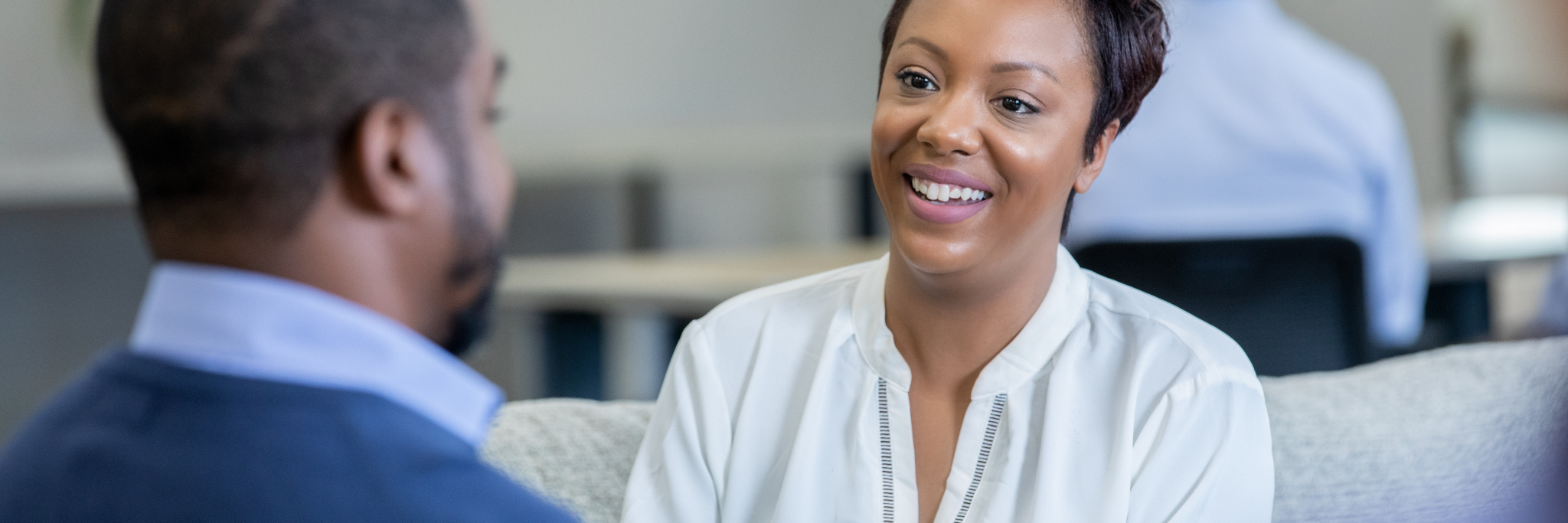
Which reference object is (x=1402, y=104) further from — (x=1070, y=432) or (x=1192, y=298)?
(x=1070, y=432)

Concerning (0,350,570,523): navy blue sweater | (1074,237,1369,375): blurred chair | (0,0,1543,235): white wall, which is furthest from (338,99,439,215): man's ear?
(0,0,1543,235): white wall

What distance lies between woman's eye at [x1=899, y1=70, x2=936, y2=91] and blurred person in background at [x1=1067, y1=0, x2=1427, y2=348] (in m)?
1.15

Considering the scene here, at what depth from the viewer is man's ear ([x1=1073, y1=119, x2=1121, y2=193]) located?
1.23 m

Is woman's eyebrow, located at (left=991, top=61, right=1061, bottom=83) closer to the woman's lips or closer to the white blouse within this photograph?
the woman's lips

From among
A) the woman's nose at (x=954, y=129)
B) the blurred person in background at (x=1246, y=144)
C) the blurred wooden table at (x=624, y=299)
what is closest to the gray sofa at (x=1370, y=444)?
the woman's nose at (x=954, y=129)

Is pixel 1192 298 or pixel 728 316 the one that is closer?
pixel 728 316

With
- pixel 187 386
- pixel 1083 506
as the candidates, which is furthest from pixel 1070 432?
pixel 187 386

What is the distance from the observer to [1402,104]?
4371mm

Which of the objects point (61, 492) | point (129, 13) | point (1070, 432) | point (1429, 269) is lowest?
point (1429, 269)

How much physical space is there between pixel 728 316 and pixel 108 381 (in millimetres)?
697

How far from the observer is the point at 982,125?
1138 millimetres

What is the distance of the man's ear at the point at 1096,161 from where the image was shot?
1.23 meters

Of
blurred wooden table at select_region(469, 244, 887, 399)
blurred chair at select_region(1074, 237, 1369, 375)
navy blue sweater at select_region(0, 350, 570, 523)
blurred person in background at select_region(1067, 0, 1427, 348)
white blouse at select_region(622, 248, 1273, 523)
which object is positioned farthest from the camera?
blurred wooden table at select_region(469, 244, 887, 399)

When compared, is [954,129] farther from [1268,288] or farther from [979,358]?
[1268,288]
